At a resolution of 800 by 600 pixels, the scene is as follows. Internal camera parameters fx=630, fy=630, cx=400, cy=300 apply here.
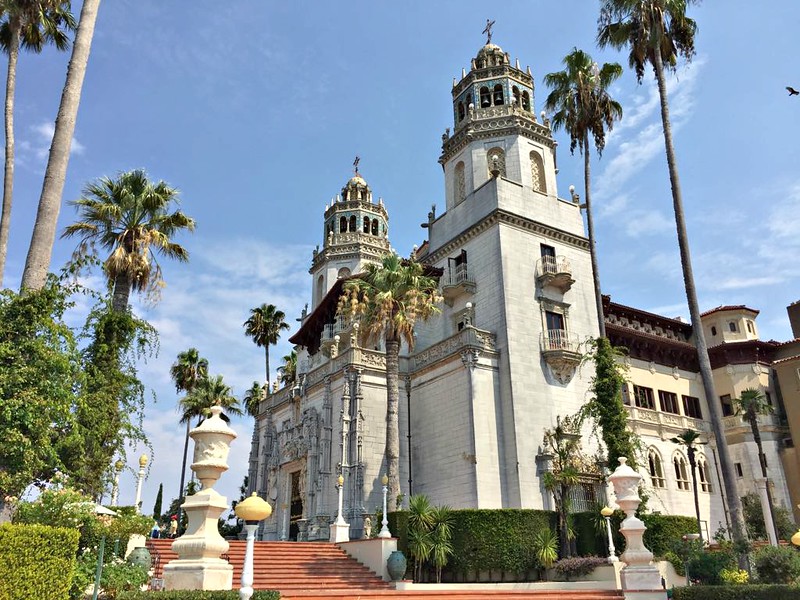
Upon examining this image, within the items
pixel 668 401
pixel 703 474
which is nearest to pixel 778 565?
pixel 703 474

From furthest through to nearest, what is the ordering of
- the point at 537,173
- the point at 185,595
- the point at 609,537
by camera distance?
the point at 537,173 → the point at 609,537 → the point at 185,595

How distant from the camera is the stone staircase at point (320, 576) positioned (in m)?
17.6

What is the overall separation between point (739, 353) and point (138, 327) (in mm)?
40704

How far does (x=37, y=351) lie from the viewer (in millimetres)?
14469

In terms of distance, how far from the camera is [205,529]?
443 inches

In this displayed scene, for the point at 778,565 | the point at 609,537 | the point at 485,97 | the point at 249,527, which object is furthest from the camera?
the point at 485,97

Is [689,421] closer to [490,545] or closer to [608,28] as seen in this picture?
[490,545]

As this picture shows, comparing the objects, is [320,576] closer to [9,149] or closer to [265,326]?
[9,149]

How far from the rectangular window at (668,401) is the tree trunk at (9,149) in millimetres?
36991

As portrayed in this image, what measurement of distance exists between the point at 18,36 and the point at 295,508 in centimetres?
2596

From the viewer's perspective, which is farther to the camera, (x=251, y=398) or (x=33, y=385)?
(x=251, y=398)

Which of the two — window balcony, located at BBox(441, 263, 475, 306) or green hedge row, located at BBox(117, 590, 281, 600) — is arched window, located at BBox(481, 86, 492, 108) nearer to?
window balcony, located at BBox(441, 263, 475, 306)

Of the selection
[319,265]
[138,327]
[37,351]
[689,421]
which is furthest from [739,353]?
[37,351]

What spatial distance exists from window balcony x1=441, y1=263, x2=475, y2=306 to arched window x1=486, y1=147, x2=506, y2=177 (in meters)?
6.23
